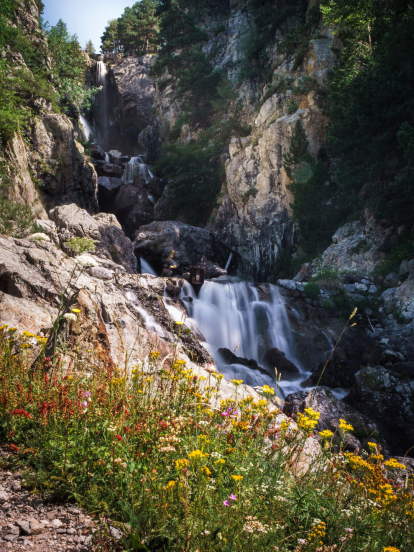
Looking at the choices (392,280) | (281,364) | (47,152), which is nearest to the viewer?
(281,364)

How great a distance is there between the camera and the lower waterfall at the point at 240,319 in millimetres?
12832

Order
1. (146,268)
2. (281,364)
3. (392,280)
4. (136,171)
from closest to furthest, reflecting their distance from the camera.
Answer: (281,364) → (392,280) → (146,268) → (136,171)

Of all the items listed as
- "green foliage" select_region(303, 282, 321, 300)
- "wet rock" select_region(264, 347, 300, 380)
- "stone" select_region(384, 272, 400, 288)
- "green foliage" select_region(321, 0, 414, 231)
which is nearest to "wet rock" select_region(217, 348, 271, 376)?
"wet rock" select_region(264, 347, 300, 380)

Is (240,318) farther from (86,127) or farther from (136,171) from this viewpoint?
(86,127)

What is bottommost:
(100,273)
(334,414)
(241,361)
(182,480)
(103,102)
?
(334,414)

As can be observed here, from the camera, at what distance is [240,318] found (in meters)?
14.0

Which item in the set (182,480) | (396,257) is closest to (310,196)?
(396,257)

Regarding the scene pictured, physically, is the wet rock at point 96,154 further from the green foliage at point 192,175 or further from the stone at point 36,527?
the stone at point 36,527

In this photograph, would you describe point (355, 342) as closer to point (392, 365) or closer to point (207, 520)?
point (392, 365)

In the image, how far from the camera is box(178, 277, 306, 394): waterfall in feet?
42.2

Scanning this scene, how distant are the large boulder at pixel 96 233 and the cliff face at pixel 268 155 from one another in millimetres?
11537

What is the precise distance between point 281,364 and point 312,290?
4619mm

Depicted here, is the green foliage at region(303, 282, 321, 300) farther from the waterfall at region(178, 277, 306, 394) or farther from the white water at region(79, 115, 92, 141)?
the white water at region(79, 115, 92, 141)

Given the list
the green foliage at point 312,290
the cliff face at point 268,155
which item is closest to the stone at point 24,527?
the green foliage at point 312,290
